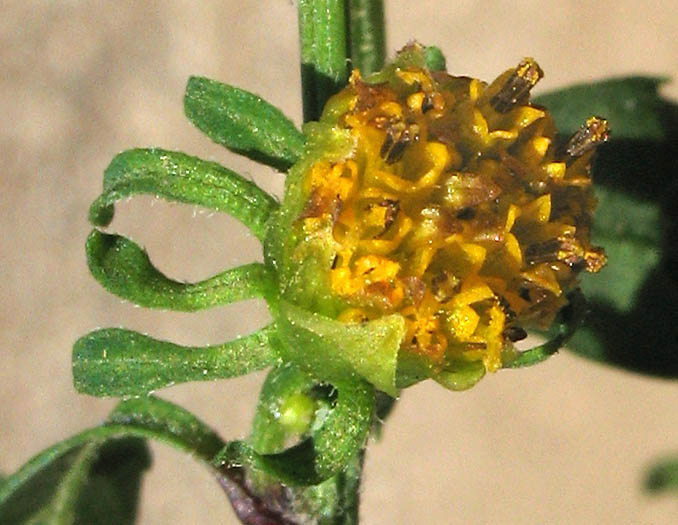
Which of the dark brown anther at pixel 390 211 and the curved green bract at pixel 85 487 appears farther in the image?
the curved green bract at pixel 85 487

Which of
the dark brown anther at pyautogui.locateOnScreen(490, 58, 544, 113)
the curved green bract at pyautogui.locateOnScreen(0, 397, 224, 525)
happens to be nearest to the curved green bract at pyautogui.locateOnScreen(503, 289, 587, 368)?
the dark brown anther at pyautogui.locateOnScreen(490, 58, 544, 113)

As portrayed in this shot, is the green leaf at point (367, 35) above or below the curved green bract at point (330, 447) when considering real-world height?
above

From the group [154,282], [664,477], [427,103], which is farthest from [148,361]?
[664,477]

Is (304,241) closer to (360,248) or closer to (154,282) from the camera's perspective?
(360,248)

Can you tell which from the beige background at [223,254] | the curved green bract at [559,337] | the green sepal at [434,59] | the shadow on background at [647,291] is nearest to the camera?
the curved green bract at [559,337]

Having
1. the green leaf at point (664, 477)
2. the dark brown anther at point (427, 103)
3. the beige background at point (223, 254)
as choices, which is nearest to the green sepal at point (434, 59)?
the dark brown anther at point (427, 103)

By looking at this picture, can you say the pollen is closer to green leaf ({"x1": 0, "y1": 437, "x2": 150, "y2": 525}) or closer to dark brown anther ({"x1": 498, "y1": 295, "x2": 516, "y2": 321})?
dark brown anther ({"x1": 498, "y1": 295, "x2": 516, "y2": 321})

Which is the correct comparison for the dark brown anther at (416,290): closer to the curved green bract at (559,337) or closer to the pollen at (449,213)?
the pollen at (449,213)

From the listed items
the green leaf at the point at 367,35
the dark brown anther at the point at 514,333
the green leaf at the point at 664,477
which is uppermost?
the green leaf at the point at 367,35
